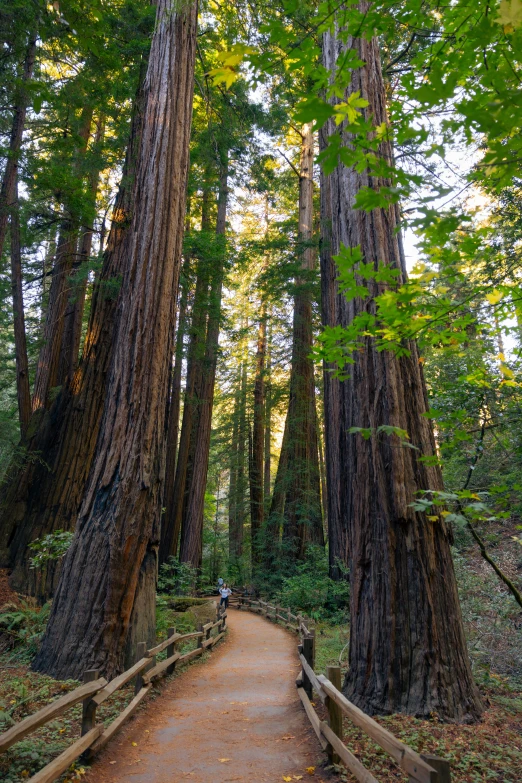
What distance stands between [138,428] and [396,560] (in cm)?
408

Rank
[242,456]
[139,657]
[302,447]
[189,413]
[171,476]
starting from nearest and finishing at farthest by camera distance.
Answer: [139,657] → [171,476] → [302,447] → [189,413] → [242,456]

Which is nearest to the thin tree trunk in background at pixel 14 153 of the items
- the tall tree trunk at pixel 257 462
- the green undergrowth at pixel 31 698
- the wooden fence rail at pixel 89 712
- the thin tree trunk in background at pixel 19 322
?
the thin tree trunk in background at pixel 19 322

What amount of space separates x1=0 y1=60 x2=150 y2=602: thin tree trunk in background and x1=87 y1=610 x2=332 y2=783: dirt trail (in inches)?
162

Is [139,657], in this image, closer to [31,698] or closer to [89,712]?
[31,698]

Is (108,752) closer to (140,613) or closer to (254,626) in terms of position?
(140,613)

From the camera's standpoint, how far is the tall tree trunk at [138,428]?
667 centimetres

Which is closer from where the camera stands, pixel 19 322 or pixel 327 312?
pixel 19 322

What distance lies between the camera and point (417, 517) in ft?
16.6

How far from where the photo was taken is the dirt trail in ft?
14.8

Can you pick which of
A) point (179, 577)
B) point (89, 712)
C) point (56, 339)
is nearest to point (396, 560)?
point (89, 712)

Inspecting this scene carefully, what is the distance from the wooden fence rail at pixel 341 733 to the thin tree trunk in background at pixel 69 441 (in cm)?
591

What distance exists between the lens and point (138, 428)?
7344 mm

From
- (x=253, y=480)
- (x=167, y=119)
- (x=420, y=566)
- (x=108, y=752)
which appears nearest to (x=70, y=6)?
(x=167, y=119)

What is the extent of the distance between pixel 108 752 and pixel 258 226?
28.9 metres
